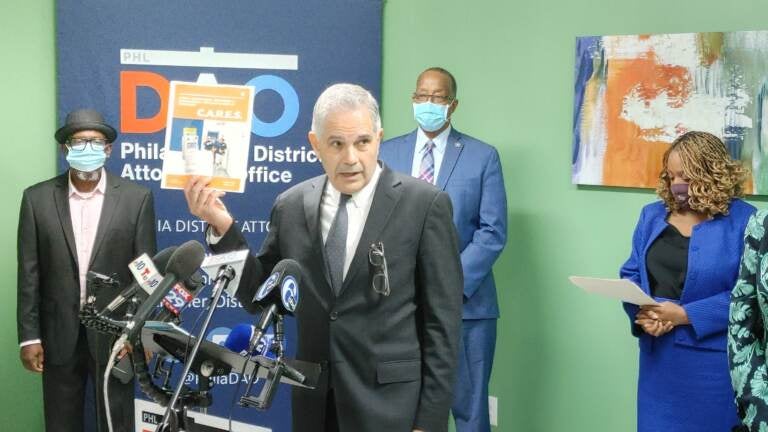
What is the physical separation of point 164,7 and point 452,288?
9.99 feet

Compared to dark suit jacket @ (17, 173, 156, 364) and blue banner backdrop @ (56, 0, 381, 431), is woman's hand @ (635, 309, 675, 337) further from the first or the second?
dark suit jacket @ (17, 173, 156, 364)

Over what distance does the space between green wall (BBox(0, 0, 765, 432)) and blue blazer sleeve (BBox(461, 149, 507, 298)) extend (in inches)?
15.7

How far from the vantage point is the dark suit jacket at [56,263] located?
440cm

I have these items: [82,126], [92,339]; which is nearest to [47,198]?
[82,126]

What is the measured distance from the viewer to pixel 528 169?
489 centimetres

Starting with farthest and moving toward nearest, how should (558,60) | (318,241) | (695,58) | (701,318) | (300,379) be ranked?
1. (558,60)
2. (695,58)
3. (701,318)
4. (318,241)
5. (300,379)

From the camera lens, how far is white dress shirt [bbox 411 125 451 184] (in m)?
4.62

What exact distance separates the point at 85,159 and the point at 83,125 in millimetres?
173

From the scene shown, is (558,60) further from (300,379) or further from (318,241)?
(300,379)

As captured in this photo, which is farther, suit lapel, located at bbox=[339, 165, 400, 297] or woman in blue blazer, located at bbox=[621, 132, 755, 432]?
woman in blue blazer, located at bbox=[621, 132, 755, 432]

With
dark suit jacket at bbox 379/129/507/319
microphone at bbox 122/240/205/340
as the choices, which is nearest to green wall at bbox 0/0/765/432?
dark suit jacket at bbox 379/129/507/319

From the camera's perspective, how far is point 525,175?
4902 mm

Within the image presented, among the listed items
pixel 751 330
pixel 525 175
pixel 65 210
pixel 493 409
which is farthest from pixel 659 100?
pixel 65 210

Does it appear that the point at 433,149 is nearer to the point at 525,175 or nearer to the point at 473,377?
the point at 525,175
